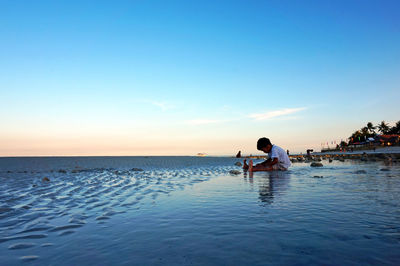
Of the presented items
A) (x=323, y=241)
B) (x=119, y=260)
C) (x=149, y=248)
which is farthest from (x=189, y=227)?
(x=323, y=241)

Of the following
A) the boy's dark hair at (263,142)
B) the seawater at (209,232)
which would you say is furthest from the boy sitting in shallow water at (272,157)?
the seawater at (209,232)

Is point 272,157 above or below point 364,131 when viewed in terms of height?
below

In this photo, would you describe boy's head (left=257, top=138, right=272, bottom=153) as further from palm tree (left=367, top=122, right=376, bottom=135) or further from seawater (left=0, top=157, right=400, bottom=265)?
palm tree (left=367, top=122, right=376, bottom=135)

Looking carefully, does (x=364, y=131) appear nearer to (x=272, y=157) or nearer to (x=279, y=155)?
(x=279, y=155)

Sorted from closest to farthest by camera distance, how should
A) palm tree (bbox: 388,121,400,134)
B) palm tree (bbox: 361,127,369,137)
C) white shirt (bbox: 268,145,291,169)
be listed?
white shirt (bbox: 268,145,291,169), palm tree (bbox: 388,121,400,134), palm tree (bbox: 361,127,369,137)

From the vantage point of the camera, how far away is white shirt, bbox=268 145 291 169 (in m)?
13.4

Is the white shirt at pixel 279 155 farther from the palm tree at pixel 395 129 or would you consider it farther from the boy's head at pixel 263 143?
the palm tree at pixel 395 129

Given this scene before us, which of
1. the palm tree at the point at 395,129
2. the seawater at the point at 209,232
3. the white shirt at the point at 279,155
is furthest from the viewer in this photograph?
the palm tree at the point at 395,129

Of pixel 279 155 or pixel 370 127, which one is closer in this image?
pixel 279 155

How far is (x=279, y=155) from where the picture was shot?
1395cm

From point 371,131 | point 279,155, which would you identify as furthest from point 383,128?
point 279,155

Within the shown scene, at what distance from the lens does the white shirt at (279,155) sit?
13.4 metres

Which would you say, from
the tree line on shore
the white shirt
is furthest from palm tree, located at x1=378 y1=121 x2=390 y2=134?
the white shirt

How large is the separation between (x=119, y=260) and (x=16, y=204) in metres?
5.22
